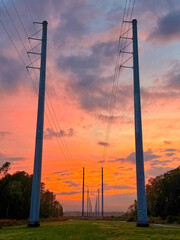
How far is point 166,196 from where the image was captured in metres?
73.1

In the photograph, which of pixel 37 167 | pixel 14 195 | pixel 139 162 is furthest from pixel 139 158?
pixel 14 195

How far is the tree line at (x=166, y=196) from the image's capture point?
68.4m

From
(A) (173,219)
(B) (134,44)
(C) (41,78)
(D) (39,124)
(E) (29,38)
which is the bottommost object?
(A) (173,219)

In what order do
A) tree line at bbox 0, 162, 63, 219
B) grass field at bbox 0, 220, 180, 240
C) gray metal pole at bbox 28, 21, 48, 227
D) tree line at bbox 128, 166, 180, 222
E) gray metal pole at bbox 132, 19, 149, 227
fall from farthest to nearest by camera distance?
tree line at bbox 0, 162, 63, 219 → tree line at bbox 128, 166, 180, 222 → gray metal pole at bbox 28, 21, 48, 227 → gray metal pole at bbox 132, 19, 149, 227 → grass field at bbox 0, 220, 180, 240

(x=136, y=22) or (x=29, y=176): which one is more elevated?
(x=136, y=22)

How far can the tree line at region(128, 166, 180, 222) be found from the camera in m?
68.4

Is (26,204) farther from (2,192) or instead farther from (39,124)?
(39,124)

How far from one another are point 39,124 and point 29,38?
12720 millimetres

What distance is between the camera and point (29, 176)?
300 ft

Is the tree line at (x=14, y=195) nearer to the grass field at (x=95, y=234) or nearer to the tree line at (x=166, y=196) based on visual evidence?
the tree line at (x=166, y=196)

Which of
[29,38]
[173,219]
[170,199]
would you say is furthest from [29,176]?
[29,38]

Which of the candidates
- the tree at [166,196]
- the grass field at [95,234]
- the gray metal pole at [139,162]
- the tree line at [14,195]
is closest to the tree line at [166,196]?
the tree at [166,196]

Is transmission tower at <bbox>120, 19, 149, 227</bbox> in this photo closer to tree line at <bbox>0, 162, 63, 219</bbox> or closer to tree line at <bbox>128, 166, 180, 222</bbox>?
tree line at <bbox>128, 166, 180, 222</bbox>

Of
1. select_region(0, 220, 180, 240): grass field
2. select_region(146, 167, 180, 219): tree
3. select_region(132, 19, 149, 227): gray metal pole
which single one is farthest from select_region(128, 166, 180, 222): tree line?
select_region(0, 220, 180, 240): grass field
